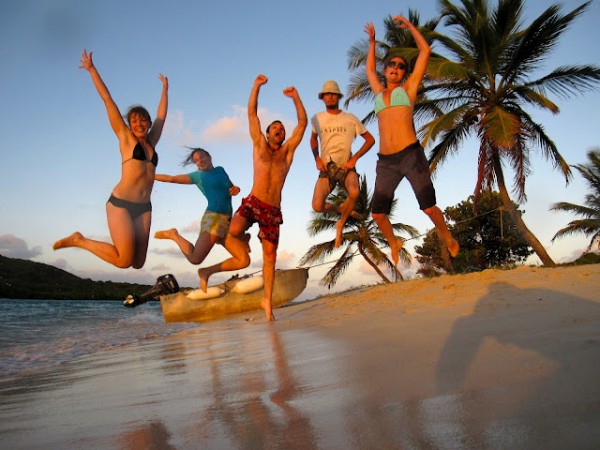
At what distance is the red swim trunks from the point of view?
6.61 m

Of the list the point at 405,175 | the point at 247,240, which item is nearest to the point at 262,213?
the point at 247,240

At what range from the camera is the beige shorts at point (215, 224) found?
7.25 metres

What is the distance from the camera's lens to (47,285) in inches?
1651

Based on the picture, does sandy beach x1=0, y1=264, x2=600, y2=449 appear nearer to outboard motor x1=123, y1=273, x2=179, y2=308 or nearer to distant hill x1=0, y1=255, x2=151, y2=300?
outboard motor x1=123, y1=273, x2=179, y2=308

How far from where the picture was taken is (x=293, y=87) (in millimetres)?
6125

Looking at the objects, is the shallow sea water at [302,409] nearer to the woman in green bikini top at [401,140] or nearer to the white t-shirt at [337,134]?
the woman in green bikini top at [401,140]

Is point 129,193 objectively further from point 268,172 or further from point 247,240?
point 247,240

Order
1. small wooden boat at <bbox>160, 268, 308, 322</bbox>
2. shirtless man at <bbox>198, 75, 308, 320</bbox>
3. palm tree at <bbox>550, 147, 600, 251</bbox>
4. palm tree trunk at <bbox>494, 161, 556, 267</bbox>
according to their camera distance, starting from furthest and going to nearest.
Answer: palm tree at <bbox>550, 147, 600, 251</bbox>
palm tree trunk at <bbox>494, 161, 556, 267</bbox>
small wooden boat at <bbox>160, 268, 308, 322</bbox>
shirtless man at <bbox>198, 75, 308, 320</bbox>

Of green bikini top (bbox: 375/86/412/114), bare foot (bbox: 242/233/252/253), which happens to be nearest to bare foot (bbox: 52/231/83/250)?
bare foot (bbox: 242/233/252/253)

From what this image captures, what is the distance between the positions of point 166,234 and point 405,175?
353 cm

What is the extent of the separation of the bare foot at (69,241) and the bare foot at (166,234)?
4.91 ft

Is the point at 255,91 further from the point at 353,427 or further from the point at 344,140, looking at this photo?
the point at 353,427

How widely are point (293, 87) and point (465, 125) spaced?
34.0 ft

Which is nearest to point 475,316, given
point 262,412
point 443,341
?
point 443,341
